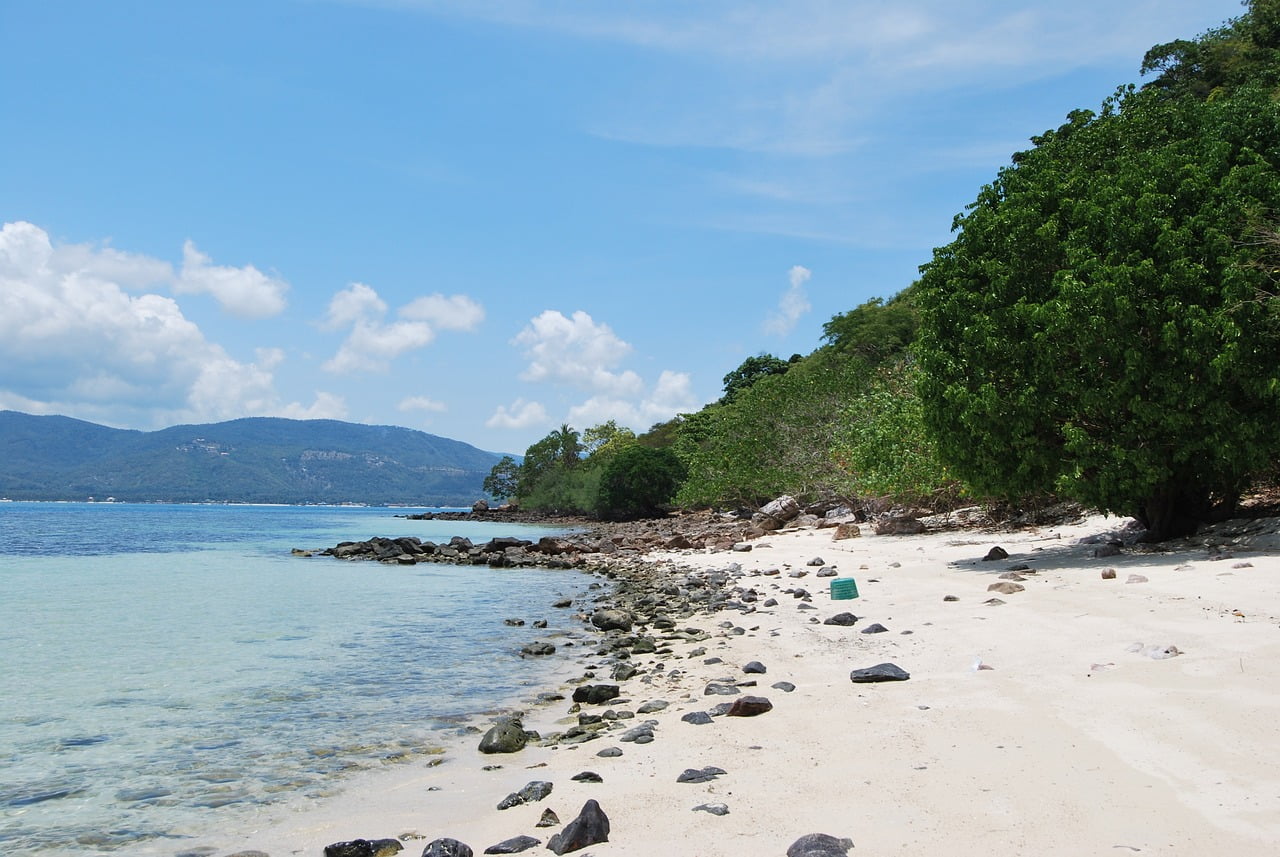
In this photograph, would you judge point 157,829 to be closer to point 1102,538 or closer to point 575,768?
point 575,768

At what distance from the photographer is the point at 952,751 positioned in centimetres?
531

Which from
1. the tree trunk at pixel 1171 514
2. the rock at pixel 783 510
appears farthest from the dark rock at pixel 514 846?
the rock at pixel 783 510

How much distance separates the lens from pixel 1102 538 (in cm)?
1630

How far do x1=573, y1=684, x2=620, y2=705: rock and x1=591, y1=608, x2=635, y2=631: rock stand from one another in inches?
193

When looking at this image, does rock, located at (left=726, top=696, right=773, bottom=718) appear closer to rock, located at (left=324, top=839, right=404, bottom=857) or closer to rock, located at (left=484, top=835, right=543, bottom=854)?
rock, located at (left=484, top=835, right=543, bottom=854)

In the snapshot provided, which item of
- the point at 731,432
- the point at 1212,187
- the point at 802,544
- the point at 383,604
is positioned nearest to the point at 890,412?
the point at 802,544

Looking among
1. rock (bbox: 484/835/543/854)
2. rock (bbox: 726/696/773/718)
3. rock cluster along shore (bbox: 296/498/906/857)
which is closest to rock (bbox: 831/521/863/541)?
rock cluster along shore (bbox: 296/498/906/857)

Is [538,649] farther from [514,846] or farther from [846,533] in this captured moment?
[846,533]

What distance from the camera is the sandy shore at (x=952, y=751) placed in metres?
4.15

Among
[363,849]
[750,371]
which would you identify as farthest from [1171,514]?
[750,371]

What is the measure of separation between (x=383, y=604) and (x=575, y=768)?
14541 mm

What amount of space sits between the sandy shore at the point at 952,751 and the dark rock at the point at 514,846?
111 millimetres

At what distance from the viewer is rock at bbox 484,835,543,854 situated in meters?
4.60

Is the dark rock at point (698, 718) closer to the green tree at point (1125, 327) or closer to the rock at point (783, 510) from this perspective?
the green tree at point (1125, 327)
